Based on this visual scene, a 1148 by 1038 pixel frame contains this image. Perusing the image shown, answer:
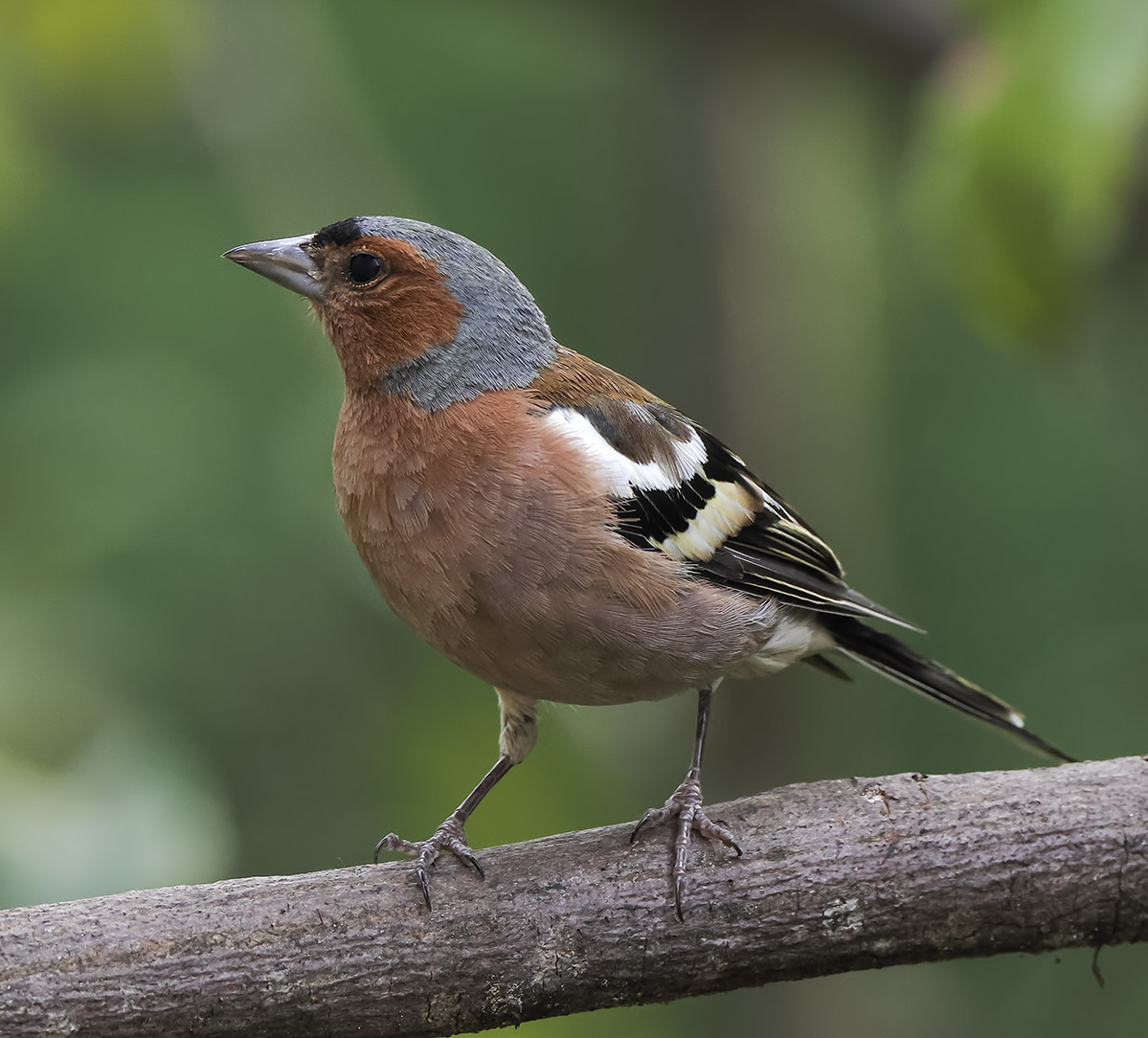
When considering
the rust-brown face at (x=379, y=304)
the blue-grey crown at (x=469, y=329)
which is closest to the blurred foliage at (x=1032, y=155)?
the blue-grey crown at (x=469, y=329)

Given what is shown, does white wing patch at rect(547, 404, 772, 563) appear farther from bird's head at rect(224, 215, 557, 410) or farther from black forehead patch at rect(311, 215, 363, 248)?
black forehead patch at rect(311, 215, 363, 248)

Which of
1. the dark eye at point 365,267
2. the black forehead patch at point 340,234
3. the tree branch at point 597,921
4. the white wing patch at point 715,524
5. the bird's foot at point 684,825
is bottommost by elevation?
the tree branch at point 597,921

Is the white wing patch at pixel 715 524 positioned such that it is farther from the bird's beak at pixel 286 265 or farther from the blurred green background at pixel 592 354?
the bird's beak at pixel 286 265

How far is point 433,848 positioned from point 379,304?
1530 millimetres

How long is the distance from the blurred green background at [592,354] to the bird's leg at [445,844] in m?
0.45

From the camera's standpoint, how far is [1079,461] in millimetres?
6691

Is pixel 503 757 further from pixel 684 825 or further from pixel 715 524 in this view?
pixel 715 524

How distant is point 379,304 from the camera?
388 centimetres

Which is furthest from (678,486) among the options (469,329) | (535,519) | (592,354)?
(592,354)

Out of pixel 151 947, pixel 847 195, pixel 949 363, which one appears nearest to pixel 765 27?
pixel 847 195

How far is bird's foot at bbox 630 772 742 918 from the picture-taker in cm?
328

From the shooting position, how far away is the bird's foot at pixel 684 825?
3.28 meters

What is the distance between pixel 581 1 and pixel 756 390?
5.68 feet

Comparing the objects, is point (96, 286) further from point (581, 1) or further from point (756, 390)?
point (756, 390)
